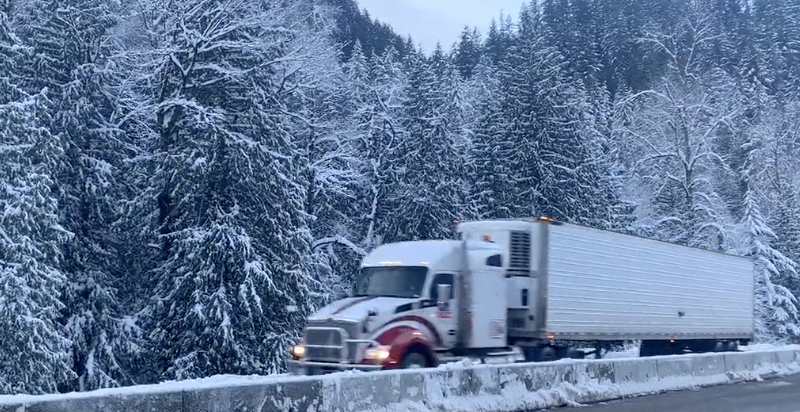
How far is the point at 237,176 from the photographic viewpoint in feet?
99.0

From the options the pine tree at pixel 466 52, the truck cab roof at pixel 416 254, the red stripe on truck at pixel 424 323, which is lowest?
the red stripe on truck at pixel 424 323

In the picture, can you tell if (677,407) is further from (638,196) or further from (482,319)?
(638,196)

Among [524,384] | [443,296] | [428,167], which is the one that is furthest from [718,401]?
[428,167]

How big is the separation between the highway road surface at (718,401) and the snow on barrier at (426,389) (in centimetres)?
43

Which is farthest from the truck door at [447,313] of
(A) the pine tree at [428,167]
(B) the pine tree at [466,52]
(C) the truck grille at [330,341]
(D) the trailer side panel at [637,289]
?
(B) the pine tree at [466,52]

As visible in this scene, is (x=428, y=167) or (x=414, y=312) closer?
(x=414, y=312)

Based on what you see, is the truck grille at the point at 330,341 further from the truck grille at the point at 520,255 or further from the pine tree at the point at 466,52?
the pine tree at the point at 466,52

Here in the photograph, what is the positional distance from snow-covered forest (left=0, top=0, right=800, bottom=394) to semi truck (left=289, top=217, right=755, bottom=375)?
398 inches

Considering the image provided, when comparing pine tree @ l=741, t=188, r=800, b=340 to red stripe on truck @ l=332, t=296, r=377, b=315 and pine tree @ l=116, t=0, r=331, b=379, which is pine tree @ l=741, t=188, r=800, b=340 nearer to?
pine tree @ l=116, t=0, r=331, b=379

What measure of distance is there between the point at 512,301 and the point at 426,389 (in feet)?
24.4

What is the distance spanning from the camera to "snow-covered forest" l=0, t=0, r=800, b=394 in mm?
27797

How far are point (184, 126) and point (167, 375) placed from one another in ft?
26.5

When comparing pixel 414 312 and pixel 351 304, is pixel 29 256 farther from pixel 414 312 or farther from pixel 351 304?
pixel 414 312

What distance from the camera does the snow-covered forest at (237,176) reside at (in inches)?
1094
